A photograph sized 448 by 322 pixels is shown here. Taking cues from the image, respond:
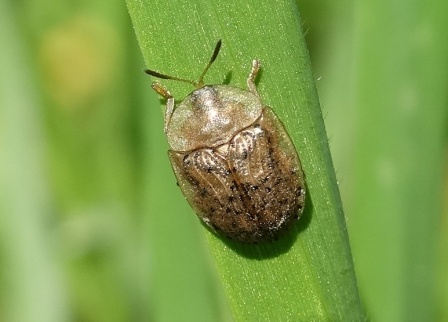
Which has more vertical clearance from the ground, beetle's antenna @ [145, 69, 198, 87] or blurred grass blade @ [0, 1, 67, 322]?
beetle's antenna @ [145, 69, 198, 87]

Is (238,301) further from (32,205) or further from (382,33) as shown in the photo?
(32,205)

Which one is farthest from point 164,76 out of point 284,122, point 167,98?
point 284,122

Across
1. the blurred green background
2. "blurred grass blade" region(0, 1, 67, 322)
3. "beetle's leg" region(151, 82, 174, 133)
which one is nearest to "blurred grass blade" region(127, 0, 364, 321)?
"beetle's leg" region(151, 82, 174, 133)

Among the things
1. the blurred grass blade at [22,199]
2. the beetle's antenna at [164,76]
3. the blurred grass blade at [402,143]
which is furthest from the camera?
the blurred grass blade at [22,199]

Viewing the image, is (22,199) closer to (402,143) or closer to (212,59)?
(212,59)

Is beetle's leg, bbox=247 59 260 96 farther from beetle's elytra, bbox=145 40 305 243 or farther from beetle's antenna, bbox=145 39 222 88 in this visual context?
beetle's antenna, bbox=145 39 222 88

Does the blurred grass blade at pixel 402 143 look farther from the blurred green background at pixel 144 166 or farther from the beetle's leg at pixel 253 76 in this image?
the beetle's leg at pixel 253 76

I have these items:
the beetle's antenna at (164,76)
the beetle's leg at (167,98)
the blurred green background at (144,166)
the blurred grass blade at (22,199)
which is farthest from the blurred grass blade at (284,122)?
the blurred grass blade at (22,199)
